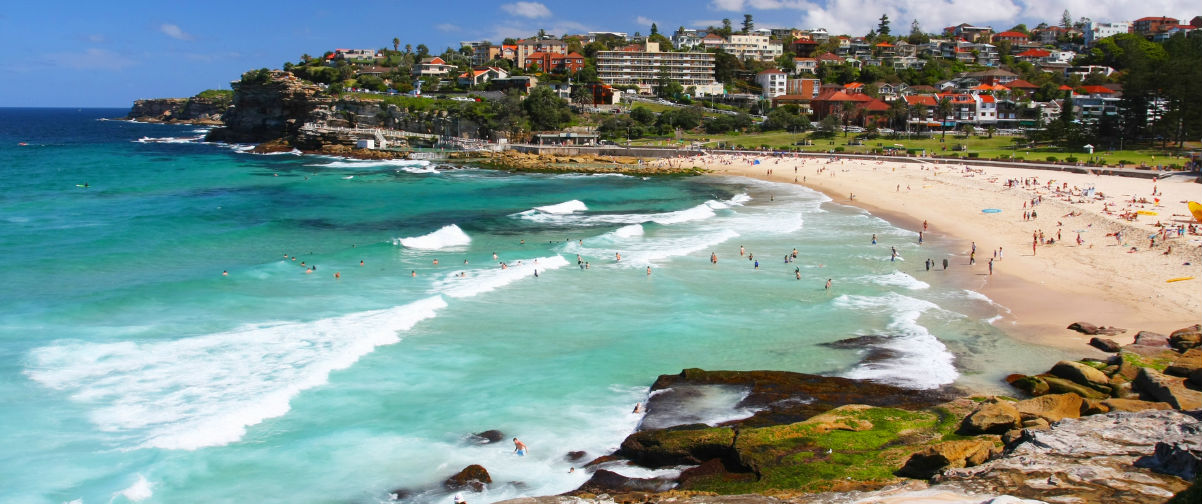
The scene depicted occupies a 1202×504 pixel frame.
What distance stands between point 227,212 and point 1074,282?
45.0 meters

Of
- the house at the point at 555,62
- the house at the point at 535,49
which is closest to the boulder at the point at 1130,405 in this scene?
the house at the point at 555,62

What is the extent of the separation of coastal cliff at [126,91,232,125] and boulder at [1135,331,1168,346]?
149m

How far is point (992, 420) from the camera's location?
14.4 metres

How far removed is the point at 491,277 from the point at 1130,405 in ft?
69.5

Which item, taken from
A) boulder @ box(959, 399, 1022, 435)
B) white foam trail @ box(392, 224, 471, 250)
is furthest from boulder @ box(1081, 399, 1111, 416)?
white foam trail @ box(392, 224, 471, 250)

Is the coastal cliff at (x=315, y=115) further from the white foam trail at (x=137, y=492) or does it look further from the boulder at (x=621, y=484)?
the boulder at (x=621, y=484)

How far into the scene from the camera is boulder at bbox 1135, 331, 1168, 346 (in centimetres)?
2089

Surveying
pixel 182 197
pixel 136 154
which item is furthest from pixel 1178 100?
pixel 136 154

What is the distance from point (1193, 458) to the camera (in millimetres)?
11172

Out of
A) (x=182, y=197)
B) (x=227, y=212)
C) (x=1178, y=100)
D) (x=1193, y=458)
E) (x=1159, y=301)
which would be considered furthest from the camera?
(x=1178, y=100)

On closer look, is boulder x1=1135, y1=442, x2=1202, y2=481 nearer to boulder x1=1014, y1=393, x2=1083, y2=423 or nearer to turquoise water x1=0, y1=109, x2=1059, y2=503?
boulder x1=1014, y1=393, x2=1083, y2=423

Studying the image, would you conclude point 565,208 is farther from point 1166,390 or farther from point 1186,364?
point 1166,390

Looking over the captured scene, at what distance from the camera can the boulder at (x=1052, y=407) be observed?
14992mm

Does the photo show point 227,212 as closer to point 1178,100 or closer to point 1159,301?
point 1159,301
